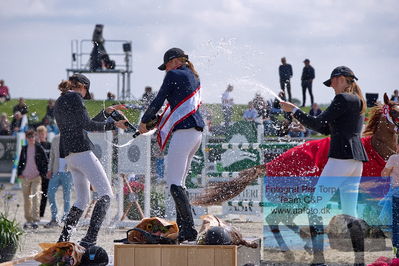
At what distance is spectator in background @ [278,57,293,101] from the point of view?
805 inches

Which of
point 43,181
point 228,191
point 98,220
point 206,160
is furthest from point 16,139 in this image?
point 98,220

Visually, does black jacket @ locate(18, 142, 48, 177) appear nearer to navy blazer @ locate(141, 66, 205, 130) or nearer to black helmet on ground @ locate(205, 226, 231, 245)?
navy blazer @ locate(141, 66, 205, 130)

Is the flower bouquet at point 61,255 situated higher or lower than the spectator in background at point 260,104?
lower

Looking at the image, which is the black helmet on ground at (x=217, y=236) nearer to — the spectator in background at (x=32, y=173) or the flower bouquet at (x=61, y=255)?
the flower bouquet at (x=61, y=255)

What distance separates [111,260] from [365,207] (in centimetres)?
225

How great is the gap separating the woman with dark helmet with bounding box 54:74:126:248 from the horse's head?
2832 mm

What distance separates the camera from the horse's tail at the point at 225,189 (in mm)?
9539

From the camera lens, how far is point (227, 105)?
490 inches

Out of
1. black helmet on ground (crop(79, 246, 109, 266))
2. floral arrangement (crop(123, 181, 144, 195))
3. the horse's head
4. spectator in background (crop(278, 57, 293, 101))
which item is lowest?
black helmet on ground (crop(79, 246, 109, 266))

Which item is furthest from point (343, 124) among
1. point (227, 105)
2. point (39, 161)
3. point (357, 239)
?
point (39, 161)

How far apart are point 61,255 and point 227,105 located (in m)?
6.07

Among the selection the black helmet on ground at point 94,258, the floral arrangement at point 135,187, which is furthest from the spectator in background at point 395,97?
the black helmet on ground at point 94,258

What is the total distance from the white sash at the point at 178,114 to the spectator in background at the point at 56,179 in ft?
18.9

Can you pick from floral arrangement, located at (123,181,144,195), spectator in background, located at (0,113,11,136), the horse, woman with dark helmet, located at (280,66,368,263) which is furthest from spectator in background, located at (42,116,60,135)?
woman with dark helmet, located at (280,66,368,263)
